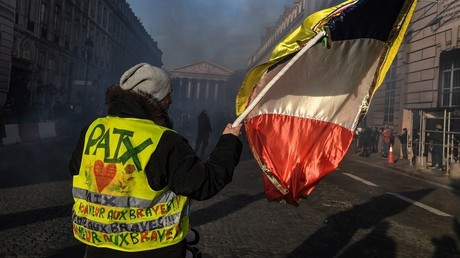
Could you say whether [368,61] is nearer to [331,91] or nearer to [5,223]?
[331,91]

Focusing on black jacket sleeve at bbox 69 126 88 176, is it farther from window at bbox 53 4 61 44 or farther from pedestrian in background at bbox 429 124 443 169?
window at bbox 53 4 61 44

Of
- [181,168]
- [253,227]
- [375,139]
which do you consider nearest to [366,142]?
[375,139]

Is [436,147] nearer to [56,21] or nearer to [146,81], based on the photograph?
[146,81]

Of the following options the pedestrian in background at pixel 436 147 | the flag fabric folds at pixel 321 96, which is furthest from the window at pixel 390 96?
the flag fabric folds at pixel 321 96

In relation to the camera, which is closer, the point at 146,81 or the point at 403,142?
the point at 146,81

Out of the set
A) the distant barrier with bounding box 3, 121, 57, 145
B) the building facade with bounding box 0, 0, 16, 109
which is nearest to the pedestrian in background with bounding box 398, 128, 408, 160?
the distant barrier with bounding box 3, 121, 57, 145

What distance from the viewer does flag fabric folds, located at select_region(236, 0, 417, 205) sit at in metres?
2.57

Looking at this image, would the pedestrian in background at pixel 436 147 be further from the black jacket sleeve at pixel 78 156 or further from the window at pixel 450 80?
the black jacket sleeve at pixel 78 156

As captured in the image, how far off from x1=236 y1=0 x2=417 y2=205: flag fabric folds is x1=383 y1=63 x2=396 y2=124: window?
19.3 meters

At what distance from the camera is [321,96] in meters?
2.79

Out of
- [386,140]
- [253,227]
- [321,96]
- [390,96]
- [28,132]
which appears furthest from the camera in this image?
[390,96]

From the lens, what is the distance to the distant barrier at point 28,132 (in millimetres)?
14141

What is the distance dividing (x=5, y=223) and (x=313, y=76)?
434cm

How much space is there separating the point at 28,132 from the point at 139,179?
53.4ft
